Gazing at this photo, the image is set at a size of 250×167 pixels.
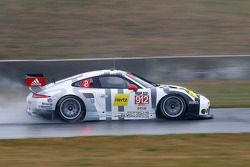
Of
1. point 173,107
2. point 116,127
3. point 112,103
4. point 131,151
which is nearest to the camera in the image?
point 131,151

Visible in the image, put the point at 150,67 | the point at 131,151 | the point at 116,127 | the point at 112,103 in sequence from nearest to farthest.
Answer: the point at 131,151 < the point at 116,127 < the point at 112,103 < the point at 150,67

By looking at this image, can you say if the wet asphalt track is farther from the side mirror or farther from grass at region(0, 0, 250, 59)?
grass at region(0, 0, 250, 59)

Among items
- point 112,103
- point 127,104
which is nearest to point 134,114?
point 127,104

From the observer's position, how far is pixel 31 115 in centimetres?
1487

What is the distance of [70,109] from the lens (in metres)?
14.7

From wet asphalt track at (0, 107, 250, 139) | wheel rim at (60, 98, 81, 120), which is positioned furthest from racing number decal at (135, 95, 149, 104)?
wheel rim at (60, 98, 81, 120)

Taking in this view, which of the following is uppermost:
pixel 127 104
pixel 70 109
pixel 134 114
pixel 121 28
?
pixel 121 28

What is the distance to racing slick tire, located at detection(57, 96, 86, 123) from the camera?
14641 millimetres

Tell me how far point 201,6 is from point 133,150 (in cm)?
1789

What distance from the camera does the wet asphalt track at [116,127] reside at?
12914 mm

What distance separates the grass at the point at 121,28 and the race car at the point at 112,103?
8116 mm

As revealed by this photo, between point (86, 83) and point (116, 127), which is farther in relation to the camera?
point (86, 83)

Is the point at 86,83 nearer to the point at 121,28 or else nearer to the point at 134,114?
the point at 134,114

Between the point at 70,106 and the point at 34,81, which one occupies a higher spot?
the point at 34,81
